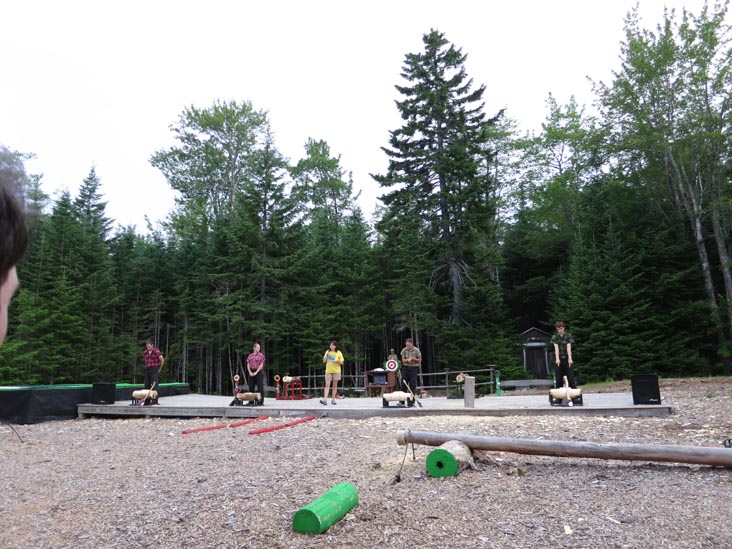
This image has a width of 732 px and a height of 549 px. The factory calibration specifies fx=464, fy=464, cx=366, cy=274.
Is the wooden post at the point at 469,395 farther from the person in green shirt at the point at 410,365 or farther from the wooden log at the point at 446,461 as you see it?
the wooden log at the point at 446,461

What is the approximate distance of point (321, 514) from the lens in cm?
357

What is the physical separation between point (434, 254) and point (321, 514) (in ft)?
69.1

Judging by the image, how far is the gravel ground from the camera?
3.53 meters

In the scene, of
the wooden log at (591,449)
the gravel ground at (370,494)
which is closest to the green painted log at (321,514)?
the gravel ground at (370,494)

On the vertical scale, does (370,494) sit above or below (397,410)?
below

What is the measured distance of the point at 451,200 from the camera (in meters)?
22.1

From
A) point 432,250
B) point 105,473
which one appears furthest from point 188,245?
point 105,473

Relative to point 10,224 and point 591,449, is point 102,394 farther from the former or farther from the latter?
point 10,224

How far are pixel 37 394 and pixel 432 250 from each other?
56.8 feet

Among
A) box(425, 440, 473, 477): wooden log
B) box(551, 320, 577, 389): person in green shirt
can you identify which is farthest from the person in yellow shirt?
box(425, 440, 473, 477): wooden log

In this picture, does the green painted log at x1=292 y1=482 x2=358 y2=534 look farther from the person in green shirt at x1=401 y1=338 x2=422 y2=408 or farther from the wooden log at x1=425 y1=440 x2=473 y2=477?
the person in green shirt at x1=401 y1=338 x2=422 y2=408

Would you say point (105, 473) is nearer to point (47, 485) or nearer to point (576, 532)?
point (47, 485)

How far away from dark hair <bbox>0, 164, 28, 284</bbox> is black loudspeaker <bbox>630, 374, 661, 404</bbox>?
1048cm

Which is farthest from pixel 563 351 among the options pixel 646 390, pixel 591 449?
pixel 591 449
